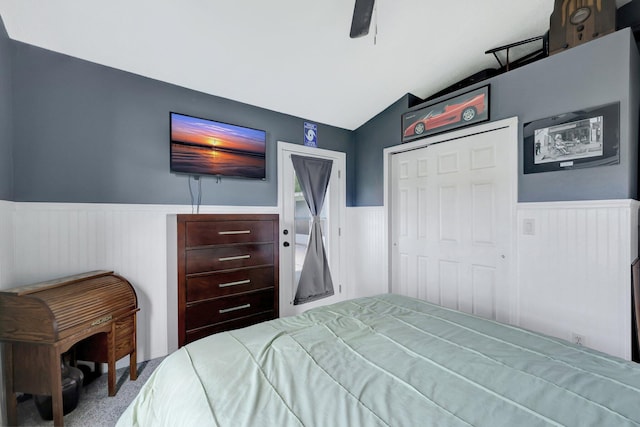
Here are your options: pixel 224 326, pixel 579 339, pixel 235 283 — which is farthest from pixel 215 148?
pixel 579 339

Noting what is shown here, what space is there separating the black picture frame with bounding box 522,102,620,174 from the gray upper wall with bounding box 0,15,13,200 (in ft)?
11.7

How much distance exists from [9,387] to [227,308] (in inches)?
48.5

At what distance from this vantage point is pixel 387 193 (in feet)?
10.4

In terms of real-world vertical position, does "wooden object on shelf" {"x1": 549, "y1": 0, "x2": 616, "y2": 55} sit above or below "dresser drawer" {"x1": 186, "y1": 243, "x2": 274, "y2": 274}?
above

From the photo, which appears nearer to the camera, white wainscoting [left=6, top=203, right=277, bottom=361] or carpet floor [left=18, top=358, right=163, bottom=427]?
carpet floor [left=18, top=358, right=163, bottom=427]

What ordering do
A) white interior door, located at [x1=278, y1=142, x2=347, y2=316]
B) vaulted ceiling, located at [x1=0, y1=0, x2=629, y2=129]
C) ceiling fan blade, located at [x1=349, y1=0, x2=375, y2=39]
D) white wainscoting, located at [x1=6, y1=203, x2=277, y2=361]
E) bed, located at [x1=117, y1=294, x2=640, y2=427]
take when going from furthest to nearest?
white interior door, located at [x1=278, y1=142, x2=347, y2=316] → white wainscoting, located at [x1=6, y1=203, x2=277, y2=361] → vaulted ceiling, located at [x1=0, y1=0, x2=629, y2=129] → ceiling fan blade, located at [x1=349, y1=0, x2=375, y2=39] → bed, located at [x1=117, y1=294, x2=640, y2=427]

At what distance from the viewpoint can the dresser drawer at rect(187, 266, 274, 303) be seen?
2.09m

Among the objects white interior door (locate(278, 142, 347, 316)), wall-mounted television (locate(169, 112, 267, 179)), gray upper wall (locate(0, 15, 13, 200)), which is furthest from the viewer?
white interior door (locate(278, 142, 347, 316))

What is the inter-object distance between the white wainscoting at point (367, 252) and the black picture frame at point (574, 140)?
151 centimetres

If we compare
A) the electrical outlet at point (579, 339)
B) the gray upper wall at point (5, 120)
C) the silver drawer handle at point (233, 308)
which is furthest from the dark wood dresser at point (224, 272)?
the electrical outlet at point (579, 339)

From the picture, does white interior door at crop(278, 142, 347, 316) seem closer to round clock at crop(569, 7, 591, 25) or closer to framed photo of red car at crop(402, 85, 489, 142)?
framed photo of red car at crop(402, 85, 489, 142)

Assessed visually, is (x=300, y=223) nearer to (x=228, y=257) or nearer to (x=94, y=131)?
(x=228, y=257)

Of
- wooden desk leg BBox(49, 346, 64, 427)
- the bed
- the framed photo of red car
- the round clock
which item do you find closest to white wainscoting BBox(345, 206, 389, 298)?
the framed photo of red car

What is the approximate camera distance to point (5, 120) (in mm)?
1667
